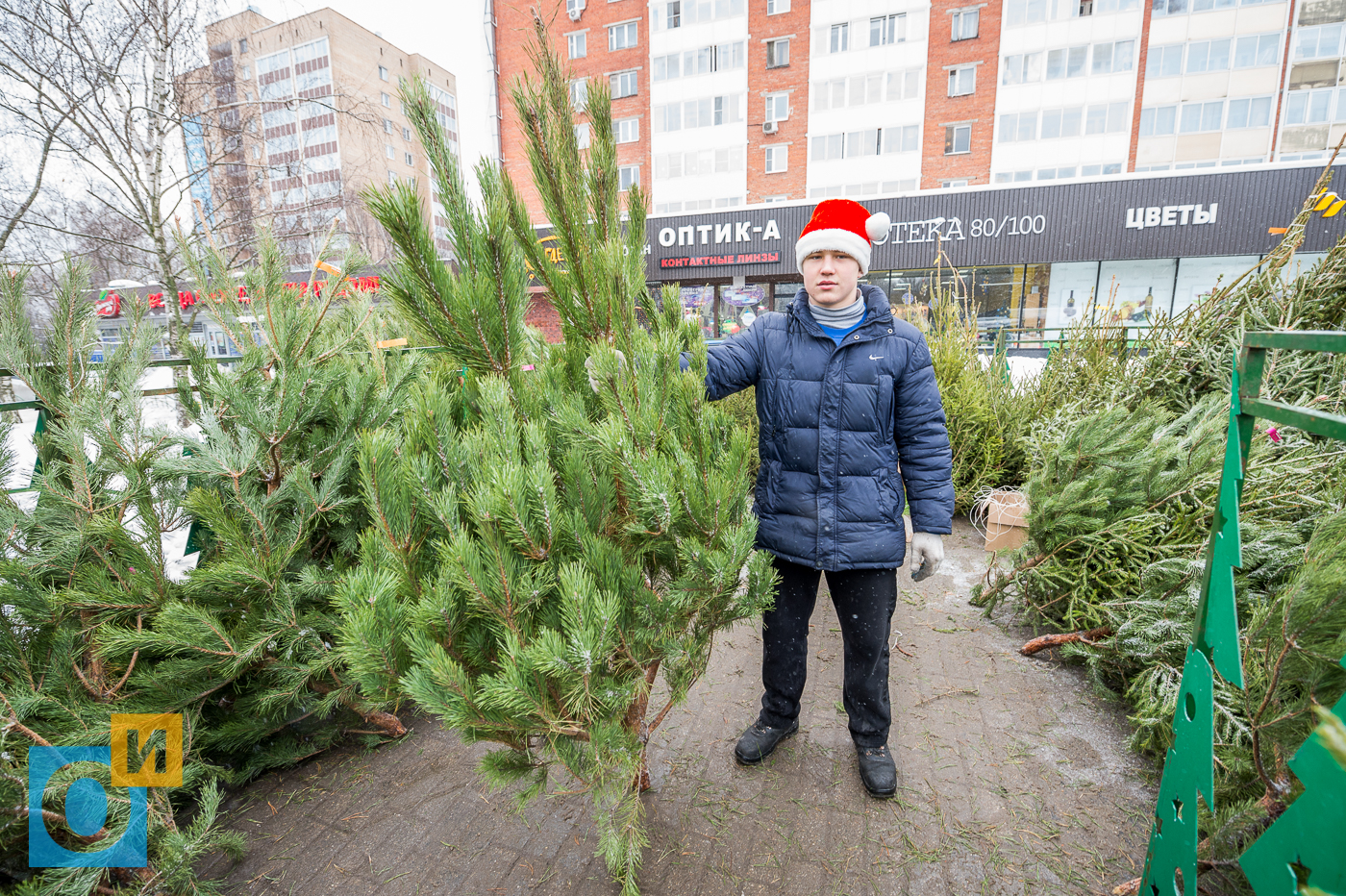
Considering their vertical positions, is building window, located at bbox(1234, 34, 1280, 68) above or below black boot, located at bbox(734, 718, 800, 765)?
above

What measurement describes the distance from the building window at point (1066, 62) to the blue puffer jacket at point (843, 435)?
23.8m

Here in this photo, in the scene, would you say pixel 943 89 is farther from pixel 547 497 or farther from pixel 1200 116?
pixel 547 497

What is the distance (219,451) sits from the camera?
201 centimetres

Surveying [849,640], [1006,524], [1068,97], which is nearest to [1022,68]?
[1068,97]

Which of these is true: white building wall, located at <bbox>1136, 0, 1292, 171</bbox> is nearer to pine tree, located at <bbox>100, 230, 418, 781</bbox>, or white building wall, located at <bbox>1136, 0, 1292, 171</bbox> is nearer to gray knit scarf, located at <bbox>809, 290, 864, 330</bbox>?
gray knit scarf, located at <bbox>809, 290, 864, 330</bbox>

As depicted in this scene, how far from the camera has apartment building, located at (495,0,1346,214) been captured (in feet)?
59.4

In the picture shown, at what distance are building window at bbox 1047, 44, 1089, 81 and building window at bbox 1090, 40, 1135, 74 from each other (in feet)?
1.15

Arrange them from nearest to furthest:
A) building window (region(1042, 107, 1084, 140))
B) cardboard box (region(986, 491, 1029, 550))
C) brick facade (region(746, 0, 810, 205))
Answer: cardboard box (region(986, 491, 1029, 550)), building window (region(1042, 107, 1084, 140)), brick facade (region(746, 0, 810, 205))

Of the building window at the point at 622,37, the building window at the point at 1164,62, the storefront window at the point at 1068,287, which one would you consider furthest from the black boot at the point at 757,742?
the building window at the point at 622,37

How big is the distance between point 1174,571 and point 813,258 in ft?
7.28

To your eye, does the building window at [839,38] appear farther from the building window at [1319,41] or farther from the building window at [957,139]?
the building window at [1319,41]

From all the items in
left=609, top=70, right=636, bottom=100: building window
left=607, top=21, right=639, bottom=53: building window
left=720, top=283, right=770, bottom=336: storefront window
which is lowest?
left=720, top=283, right=770, bottom=336: storefront window

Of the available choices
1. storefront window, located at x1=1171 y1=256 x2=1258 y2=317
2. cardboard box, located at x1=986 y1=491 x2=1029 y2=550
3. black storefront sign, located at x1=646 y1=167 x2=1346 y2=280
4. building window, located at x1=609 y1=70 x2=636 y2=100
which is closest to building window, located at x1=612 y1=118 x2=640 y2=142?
building window, located at x1=609 y1=70 x2=636 y2=100

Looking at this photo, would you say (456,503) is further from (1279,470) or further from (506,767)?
(1279,470)
